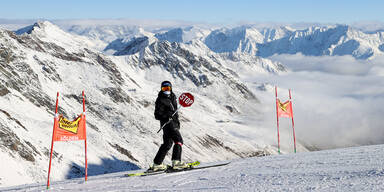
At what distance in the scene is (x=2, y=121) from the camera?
7494cm

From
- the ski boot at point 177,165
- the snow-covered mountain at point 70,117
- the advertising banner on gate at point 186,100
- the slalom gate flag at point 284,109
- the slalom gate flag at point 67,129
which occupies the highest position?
the snow-covered mountain at point 70,117

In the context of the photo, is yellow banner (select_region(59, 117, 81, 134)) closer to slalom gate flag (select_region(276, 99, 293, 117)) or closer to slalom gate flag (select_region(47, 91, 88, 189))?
slalom gate flag (select_region(47, 91, 88, 189))

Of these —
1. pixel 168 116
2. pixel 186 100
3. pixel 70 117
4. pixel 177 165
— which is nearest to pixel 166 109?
pixel 168 116

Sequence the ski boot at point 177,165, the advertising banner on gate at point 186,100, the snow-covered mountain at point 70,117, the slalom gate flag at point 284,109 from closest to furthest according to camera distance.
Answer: the ski boot at point 177,165, the advertising banner on gate at point 186,100, the slalom gate flag at point 284,109, the snow-covered mountain at point 70,117

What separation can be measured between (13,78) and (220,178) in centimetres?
12560

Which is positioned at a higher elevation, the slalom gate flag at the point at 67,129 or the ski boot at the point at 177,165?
the slalom gate flag at the point at 67,129

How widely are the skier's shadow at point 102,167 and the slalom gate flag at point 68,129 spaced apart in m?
62.4

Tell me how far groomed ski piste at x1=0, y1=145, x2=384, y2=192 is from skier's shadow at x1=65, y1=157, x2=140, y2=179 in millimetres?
67020

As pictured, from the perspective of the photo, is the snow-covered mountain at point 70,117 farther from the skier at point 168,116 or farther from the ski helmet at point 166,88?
the ski helmet at point 166,88

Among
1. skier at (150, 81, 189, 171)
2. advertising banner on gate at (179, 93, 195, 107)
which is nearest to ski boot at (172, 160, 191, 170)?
skier at (150, 81, 189, 171)

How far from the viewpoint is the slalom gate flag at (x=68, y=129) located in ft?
46.5

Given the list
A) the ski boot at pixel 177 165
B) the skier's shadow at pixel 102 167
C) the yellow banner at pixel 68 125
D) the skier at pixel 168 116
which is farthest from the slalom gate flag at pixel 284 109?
the skier's shadow at pixel 102 167

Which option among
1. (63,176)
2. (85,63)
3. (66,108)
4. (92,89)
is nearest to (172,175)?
(63,176)

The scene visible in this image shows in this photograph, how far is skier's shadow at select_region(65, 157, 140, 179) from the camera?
74.9m
